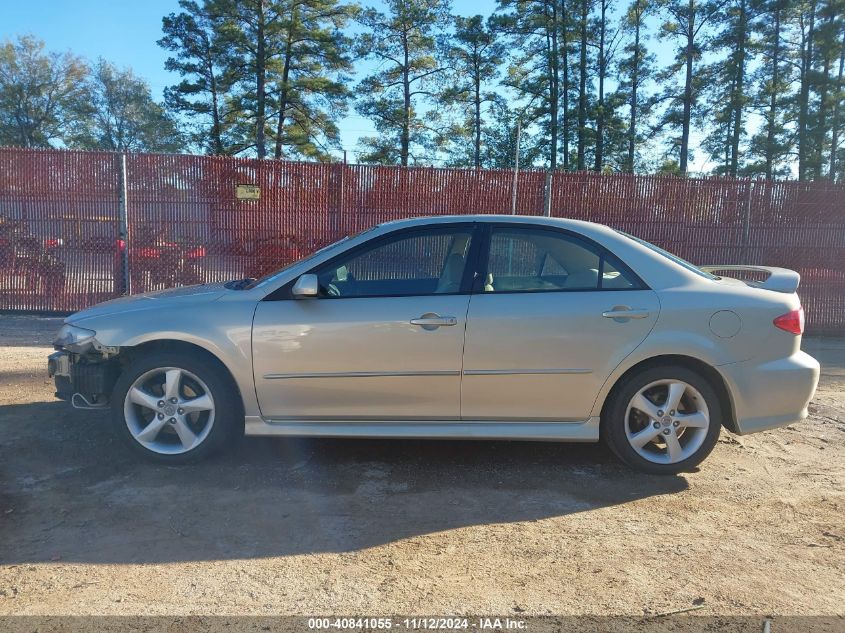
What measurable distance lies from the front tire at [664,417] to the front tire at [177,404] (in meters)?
2.47

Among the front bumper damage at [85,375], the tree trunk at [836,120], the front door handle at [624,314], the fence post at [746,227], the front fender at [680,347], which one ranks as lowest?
the front bumper damage at [85,375]

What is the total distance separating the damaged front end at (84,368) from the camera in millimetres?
4008

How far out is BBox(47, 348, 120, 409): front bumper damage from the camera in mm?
4031

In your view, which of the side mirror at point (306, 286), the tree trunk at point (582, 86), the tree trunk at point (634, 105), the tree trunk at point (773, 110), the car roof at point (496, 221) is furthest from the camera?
the tree trunk at point (634, 105)

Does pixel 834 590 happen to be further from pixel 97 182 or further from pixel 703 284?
pixel 97 182

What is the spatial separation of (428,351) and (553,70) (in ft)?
115

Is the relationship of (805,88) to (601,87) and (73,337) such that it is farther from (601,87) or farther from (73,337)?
(73,337)

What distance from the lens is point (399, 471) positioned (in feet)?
13.2

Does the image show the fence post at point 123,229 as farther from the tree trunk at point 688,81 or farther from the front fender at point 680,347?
the tree trunk at point 688,81

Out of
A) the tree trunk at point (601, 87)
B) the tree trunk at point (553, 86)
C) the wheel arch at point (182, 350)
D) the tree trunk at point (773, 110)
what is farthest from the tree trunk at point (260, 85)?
the wheel arch at point (182, 350)

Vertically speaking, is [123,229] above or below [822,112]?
below

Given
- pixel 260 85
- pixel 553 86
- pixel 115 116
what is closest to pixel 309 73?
pixel 260 85

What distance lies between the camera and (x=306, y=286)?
12.5ft

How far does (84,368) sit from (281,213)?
18.6ft
